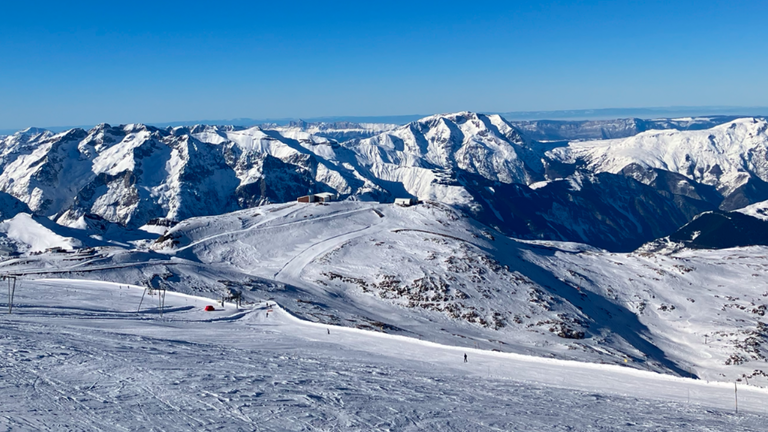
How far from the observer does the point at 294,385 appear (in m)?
29.3

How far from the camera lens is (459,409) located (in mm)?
27766

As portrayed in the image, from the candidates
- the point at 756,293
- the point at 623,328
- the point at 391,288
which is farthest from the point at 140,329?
the point at 756,293

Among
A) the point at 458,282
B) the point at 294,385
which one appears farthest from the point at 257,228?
the point at 294,385

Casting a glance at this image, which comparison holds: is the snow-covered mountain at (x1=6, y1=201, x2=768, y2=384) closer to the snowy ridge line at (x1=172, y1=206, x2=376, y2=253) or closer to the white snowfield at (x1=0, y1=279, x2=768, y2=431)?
the snowy ridge line at (x1=172, y1=206, x2=376, y2=253)

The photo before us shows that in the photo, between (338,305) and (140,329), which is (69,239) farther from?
(140,329)

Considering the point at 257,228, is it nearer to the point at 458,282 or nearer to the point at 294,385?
the point at 458,282

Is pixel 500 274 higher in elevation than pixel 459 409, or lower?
lower

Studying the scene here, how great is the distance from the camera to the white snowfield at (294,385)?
922 inches

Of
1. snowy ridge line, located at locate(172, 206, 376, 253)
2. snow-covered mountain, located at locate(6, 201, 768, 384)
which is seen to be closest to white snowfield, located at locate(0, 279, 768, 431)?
snow-covered mountain, located at locate(6, 201, 768, 384)

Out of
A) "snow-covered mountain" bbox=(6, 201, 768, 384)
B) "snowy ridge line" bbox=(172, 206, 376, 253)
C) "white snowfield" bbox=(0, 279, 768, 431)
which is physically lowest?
"snow-covered mountain" bbox=(6, 201, 768, 384)

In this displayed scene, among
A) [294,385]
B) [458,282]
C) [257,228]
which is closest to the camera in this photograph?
[294,385]

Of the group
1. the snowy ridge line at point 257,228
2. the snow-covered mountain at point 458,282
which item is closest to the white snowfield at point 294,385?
the snow-covered mountain at point 458,282

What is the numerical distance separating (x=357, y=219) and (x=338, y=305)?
53.5 m

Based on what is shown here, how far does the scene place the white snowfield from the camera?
23422 millimetres
